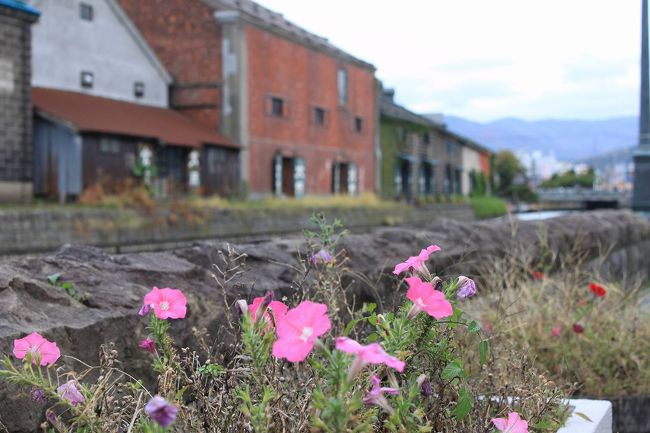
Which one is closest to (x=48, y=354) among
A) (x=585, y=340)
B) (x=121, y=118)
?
(x=585, y=340)

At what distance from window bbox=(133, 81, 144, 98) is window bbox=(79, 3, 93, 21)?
2686 mm

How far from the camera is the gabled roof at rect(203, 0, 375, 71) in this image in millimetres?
28531

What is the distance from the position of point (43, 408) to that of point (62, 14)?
79.0 feet

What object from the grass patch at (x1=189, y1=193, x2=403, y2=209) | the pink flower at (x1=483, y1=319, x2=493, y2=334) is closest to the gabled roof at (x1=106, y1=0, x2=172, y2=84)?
the grass patch at (x1=189, y1=193, x2=403, y2=209)

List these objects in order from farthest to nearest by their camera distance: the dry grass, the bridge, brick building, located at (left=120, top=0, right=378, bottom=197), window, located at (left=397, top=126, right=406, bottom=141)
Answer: the bridge → window, located at (left=397, top=126, right=406, bottom=141) → brick building, located at (left=120, top=0, right=378, bottom=197) → the dry grass

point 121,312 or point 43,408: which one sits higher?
point 121,312

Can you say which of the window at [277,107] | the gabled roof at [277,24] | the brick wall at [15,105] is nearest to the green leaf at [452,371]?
the brick wall at [15,105]

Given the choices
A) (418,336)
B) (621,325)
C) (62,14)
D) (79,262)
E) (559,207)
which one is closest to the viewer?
(418,336)

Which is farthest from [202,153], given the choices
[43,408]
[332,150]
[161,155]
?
[43,408]

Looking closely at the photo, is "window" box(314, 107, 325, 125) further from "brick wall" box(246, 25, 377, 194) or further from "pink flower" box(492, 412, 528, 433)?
"pink flower" box(492, 412, 528, 433)

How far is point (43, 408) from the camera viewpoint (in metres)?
2.09

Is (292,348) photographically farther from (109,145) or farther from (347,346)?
(109,145)

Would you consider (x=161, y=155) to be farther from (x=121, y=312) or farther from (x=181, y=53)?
(x=121, y=312)

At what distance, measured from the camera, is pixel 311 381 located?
6.47 feet
